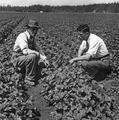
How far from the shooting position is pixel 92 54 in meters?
7.03

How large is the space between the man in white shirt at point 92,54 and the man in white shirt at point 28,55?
0.93 metres

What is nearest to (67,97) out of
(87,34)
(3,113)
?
(3,113)

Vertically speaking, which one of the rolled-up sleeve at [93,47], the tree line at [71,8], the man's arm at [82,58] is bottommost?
the tree line at [71,8]

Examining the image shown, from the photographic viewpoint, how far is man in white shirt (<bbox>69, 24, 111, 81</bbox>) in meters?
6.89

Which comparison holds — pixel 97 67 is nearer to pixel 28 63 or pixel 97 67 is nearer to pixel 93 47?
pixel 93 47

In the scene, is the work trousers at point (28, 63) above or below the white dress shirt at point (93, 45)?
below

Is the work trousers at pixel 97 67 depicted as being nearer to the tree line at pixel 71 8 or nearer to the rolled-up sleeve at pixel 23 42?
the rolled-up sleeve at pixel 23 42

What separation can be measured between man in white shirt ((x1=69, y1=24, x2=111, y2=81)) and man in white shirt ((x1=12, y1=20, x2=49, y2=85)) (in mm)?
927

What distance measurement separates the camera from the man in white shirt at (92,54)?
6.89 metres

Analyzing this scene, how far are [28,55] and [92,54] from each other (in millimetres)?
1490

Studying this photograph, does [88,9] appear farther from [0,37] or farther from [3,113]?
[3,113]

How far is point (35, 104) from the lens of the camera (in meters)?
6.21

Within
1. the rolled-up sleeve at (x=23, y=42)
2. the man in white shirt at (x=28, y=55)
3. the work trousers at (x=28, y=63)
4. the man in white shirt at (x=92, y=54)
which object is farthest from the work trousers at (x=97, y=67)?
the rolled-up sleeve at (x=23, y=42)

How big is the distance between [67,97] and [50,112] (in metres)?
0.45
